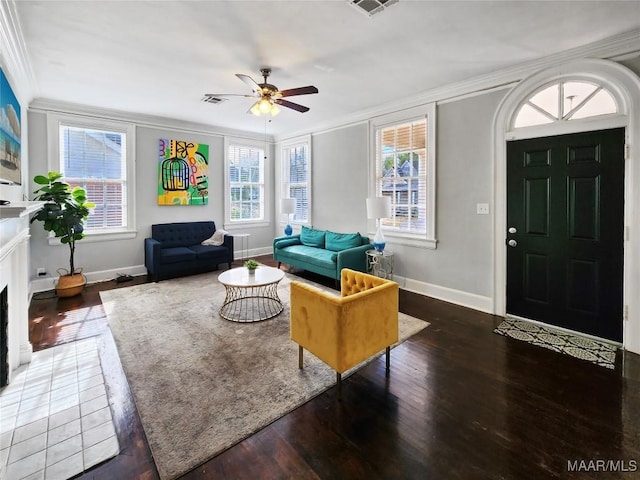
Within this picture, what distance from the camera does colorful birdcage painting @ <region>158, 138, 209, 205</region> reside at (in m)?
5.64

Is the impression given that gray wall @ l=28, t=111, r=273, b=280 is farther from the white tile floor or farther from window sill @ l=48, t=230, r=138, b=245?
the white tile floor

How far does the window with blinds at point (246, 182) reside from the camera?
6.65 metres

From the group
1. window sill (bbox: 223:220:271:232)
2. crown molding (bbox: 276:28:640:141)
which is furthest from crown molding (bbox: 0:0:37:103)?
crown molding (bbox: 276:28:640:141)

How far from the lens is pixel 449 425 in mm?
1924

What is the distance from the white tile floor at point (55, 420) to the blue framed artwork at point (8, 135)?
5.05 ft

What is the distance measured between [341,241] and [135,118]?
13.2ft

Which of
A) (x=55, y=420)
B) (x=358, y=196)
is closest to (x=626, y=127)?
(x=358, y=196)

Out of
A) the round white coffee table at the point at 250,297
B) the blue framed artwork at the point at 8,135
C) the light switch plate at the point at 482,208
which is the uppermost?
the blue framed artwork at the point at 8,135

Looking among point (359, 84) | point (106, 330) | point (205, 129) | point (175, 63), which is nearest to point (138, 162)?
point (205, 129)

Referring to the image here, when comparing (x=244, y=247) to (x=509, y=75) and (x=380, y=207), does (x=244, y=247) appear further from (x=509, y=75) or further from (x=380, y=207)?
(x=509, y=75)

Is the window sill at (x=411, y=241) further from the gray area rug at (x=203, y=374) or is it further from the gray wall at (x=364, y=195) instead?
the gray area rug at (x=203, y=374)

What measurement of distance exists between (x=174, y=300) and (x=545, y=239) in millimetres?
4525

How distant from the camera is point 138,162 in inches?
212

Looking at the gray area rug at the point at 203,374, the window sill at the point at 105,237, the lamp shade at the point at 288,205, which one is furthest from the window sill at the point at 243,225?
the gray area rug at the point at 203,374
